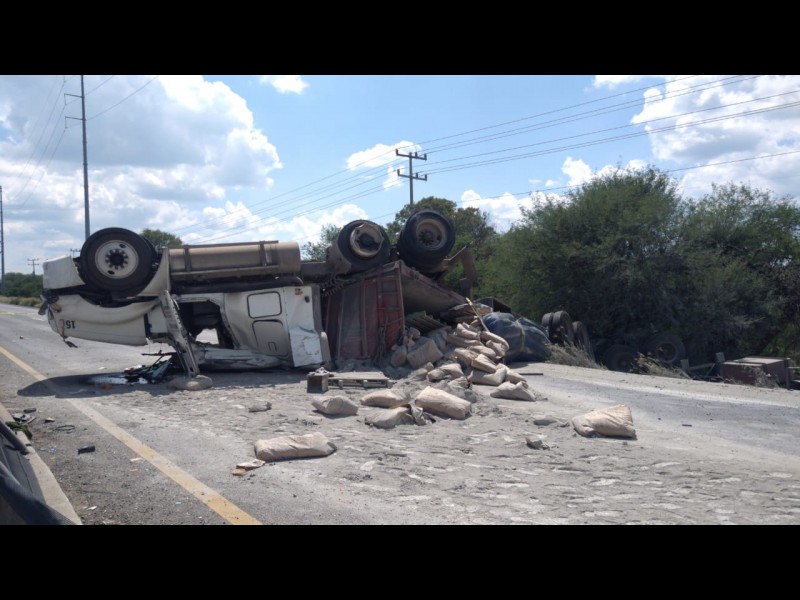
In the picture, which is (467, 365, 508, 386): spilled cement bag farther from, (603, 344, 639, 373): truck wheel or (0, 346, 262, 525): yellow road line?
(603, 344, 639, 373): truck wheel

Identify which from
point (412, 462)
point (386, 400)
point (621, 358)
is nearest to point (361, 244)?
point (386, 400)

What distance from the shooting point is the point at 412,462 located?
20.0 ft

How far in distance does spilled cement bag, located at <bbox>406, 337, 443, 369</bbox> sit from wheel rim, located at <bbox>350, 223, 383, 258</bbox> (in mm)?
2330

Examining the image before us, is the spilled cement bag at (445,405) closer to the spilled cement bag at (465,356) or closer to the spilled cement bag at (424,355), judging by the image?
the spilled cement bag at (465,356)

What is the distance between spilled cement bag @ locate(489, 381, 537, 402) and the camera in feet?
30.5

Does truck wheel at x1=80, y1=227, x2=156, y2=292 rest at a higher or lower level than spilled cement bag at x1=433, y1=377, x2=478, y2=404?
higher

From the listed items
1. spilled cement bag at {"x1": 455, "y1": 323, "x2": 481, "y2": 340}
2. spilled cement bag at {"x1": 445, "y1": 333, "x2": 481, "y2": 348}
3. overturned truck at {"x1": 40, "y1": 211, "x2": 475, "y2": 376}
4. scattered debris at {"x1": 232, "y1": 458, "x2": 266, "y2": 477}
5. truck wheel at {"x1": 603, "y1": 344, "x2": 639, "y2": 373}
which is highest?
overturned truck at {"x1": 40, "y1": 211, "x2": 475, "y2": 376}

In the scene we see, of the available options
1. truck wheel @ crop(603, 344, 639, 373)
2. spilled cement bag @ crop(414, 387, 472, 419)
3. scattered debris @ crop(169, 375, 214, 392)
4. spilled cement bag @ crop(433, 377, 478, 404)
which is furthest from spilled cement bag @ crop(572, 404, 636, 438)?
truck wheel @ crop(603, 344, 639, 373)

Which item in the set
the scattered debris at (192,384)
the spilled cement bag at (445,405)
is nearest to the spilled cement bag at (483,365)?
the spilled cement bag at (445,405)

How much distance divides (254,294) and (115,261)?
2.39 metres

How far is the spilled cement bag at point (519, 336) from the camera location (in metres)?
13.0

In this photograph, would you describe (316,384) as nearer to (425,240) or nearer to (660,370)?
(425,240)

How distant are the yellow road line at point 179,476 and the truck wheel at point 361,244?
224 inches

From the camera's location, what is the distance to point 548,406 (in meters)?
8.98
